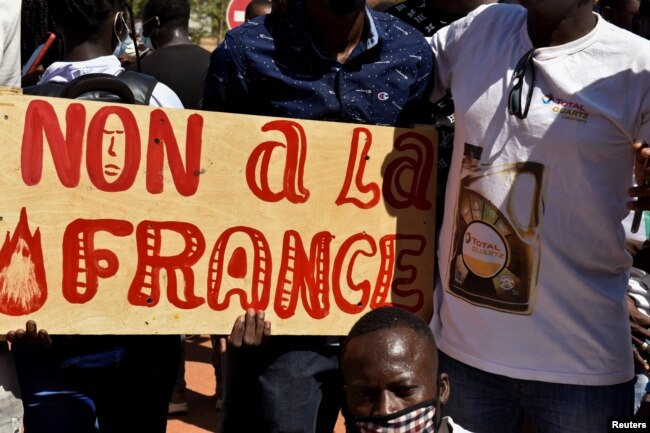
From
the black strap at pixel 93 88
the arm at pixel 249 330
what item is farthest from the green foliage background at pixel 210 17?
the arm at pixel 249 330

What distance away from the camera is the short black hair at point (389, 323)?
278 cm

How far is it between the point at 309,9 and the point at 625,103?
38.4 inches

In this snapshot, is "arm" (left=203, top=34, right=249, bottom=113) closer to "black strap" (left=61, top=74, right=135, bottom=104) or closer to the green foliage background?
"black strap" (left=61, top=74, right=135, bottom=104)

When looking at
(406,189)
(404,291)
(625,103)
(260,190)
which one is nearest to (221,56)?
(260,190)

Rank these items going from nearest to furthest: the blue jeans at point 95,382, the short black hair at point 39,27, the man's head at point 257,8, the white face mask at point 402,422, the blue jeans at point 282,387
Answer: the white face mask at point 402,422, the blue jeans at point 282,387, the blue jeans at point 95,382, the short black hair at point 39,27, the man's head at point 257,8

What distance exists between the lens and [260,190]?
3.09m

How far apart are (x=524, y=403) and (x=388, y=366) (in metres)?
0.52

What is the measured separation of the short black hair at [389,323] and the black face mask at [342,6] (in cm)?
90

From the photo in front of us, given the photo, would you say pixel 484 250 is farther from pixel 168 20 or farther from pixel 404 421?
pixel 168 20

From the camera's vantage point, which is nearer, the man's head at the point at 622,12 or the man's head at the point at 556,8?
the man's head at the point at 556,8

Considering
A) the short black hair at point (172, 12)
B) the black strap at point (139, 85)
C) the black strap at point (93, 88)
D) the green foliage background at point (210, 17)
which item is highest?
→ the black strap at point (93, 88)

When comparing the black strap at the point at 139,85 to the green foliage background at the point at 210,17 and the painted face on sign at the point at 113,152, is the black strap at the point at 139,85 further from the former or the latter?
the green foliage background at the point at 210,17

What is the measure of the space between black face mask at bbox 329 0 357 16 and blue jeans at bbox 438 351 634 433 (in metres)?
1.07

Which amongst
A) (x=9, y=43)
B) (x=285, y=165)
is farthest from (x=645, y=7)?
(x=9, y=43)
